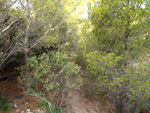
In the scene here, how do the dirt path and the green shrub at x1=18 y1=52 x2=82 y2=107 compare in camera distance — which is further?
the green shrub at x1=18 y1=52 x2=82 y2=107

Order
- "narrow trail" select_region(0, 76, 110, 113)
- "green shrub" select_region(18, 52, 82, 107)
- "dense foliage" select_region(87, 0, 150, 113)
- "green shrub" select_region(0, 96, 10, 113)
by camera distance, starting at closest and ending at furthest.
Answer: "green shrub" select_region(0, 96, 10, 113) < "narrow trail" select_region(0, 76, 110, 113) < "green shrub" select_region(18, 52, 82, 107) < "dense foliage" select_region(87, 0, 150, 113)

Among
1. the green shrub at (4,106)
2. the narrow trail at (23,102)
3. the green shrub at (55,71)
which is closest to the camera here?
the green shrub at (4,106)

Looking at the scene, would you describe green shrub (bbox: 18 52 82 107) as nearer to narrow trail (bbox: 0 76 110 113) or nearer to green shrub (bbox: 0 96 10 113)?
narrow trail (bbox: 0 76 110 113)

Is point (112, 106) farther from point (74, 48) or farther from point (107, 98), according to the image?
point (74, 48)

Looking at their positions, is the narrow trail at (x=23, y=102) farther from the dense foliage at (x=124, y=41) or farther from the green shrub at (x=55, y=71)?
the dense foliage at (x=124, y=41)

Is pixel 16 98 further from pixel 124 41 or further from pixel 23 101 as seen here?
pixel 124 41

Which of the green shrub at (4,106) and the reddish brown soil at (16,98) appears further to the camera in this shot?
the reddish brown soil at (16,98)

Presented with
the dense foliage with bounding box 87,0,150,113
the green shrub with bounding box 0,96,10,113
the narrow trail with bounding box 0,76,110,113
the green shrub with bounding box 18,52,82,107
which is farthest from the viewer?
the dense foliage with bounding box 87,0,150,113

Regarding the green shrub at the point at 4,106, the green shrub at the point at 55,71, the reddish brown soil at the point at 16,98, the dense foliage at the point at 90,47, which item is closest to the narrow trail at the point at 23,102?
the reddish brown soil at the point at 16,98

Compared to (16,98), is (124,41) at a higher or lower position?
higher

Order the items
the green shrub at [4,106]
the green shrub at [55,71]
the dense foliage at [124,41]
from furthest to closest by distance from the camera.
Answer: the dense foliage at [124,41] < the green shrub at [55,71] < the green shrub at [4,106]

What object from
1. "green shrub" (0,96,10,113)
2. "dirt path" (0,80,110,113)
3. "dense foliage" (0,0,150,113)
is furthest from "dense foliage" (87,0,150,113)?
"green shrub" (0,96,10,113)

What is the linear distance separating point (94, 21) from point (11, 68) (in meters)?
4.28

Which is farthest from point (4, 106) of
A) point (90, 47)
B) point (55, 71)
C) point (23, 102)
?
point (90, 47)
